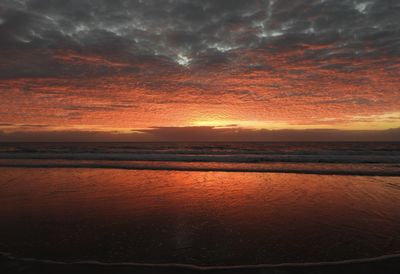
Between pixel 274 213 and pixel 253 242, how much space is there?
2.35 meters

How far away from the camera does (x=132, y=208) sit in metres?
7.63

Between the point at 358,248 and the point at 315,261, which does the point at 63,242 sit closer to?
the point at 315,261

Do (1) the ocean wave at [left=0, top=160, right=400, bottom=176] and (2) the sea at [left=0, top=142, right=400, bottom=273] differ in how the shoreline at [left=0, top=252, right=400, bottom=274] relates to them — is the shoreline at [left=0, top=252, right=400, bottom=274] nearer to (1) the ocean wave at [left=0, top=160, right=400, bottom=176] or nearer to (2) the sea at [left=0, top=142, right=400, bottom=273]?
(2) the sea at [left=0, top=142, right=400, bottom=273]

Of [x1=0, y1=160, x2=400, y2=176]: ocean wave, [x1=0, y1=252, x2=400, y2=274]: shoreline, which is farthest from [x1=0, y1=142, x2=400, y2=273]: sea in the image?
[x1=0, y1=160, x2=400, y2=176]: ocean wave

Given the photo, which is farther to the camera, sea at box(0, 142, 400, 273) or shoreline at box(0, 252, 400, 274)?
sea at box(0, 142, 400, 273)

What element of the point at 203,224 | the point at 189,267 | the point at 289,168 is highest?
the point at 189,267

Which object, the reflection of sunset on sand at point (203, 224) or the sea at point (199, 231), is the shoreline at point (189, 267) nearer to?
the sea at point (199, 231)

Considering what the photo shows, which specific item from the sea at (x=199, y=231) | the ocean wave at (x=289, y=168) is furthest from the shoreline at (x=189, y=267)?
the ocean wave at (x=289, y=168)

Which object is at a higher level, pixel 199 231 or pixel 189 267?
pixel 189 267

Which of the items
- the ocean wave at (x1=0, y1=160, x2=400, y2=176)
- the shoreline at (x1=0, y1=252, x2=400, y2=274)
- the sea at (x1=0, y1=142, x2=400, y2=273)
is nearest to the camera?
the shoreline at (x1=0, y1=252, x2=400, y2=274)

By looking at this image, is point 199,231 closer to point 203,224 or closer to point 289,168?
point 203,224

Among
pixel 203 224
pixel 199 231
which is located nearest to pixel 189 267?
pixel 199 231

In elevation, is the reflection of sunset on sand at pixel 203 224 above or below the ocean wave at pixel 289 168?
above

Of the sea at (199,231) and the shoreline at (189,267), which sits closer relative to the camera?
the shoreline at (189,267)
